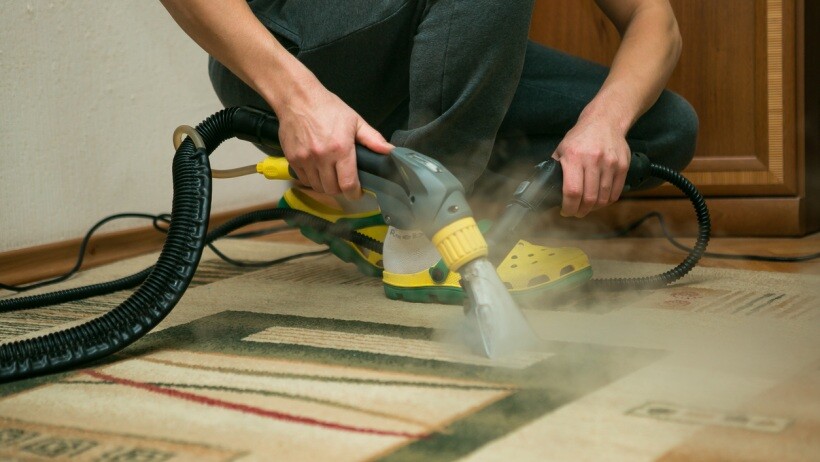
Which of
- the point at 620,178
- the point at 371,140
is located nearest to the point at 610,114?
the point at 620,178

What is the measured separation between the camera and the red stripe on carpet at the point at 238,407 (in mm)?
632

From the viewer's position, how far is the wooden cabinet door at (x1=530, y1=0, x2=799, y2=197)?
63.7 inches

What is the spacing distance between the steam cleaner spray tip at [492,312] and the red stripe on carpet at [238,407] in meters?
0.19

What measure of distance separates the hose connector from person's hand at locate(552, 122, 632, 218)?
0.24 metres

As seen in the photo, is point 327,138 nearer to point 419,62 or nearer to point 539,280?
point 419,62

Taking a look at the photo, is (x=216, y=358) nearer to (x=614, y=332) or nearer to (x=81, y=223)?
(x=614, y=332)

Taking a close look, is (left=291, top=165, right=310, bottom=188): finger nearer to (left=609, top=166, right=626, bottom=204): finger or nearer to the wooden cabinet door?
(left=609, top=166, right=626, bottom=204): finger

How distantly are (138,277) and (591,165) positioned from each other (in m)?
0.66

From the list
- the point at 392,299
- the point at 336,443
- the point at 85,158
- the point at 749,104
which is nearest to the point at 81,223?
the point at 85,158

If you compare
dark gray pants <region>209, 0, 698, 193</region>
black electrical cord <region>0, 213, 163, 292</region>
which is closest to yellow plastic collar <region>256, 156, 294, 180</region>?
dark gray pants <region>209, 0, 698, 193</region>

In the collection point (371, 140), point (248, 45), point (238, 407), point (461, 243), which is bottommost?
point (238, 407)

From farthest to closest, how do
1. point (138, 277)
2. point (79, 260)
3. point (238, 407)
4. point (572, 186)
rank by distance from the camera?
1. point (79, 260)
2. point (138, 277)
3. point (572, 186)
4. point (238, 407)

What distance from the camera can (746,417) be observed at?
2.10 feet

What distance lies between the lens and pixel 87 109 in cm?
154
